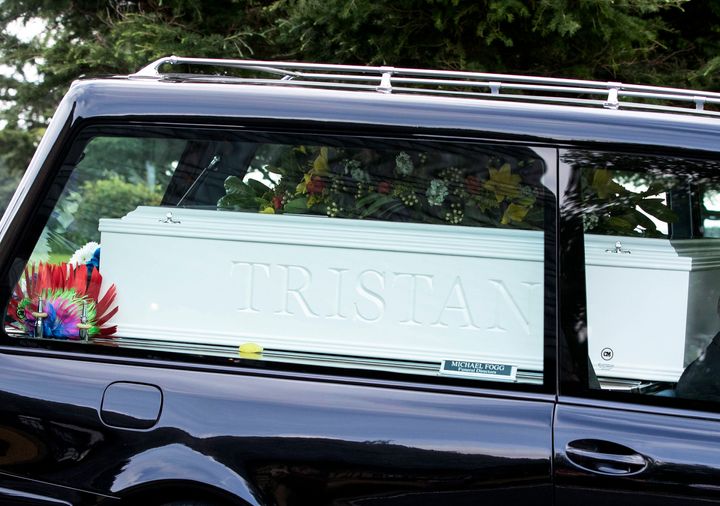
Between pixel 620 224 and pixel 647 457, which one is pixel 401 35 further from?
pixel 647 457

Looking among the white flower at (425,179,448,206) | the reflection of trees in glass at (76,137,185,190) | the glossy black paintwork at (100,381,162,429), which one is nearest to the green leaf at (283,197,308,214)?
the white flower at (425,179,448,206)

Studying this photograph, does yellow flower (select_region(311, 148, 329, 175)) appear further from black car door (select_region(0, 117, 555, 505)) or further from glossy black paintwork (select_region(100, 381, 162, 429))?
glossy black paintwork (select_region(100, 381, 162, 429))

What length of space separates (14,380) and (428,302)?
47.0 inches

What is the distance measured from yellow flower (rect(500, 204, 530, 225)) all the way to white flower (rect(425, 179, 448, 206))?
184 mm

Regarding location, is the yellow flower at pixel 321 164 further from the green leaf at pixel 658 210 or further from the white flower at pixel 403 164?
the green leaf at pixel 658 210

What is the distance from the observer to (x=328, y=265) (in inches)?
106

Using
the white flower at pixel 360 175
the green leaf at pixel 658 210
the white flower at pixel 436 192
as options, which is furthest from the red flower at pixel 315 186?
the green leaf at pixel 658 210

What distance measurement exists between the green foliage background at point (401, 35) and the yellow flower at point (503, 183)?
3224 millimetres

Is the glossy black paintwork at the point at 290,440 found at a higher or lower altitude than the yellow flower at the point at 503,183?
lower

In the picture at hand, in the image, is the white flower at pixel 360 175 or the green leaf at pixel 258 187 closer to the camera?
the white flower at pixel 360 175

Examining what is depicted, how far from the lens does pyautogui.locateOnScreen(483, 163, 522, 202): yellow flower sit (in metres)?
2.51

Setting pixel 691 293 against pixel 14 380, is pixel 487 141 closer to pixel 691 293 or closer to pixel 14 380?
pixel 691 293

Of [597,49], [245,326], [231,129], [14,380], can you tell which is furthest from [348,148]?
[597,49]

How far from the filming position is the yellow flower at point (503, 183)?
2.51m
